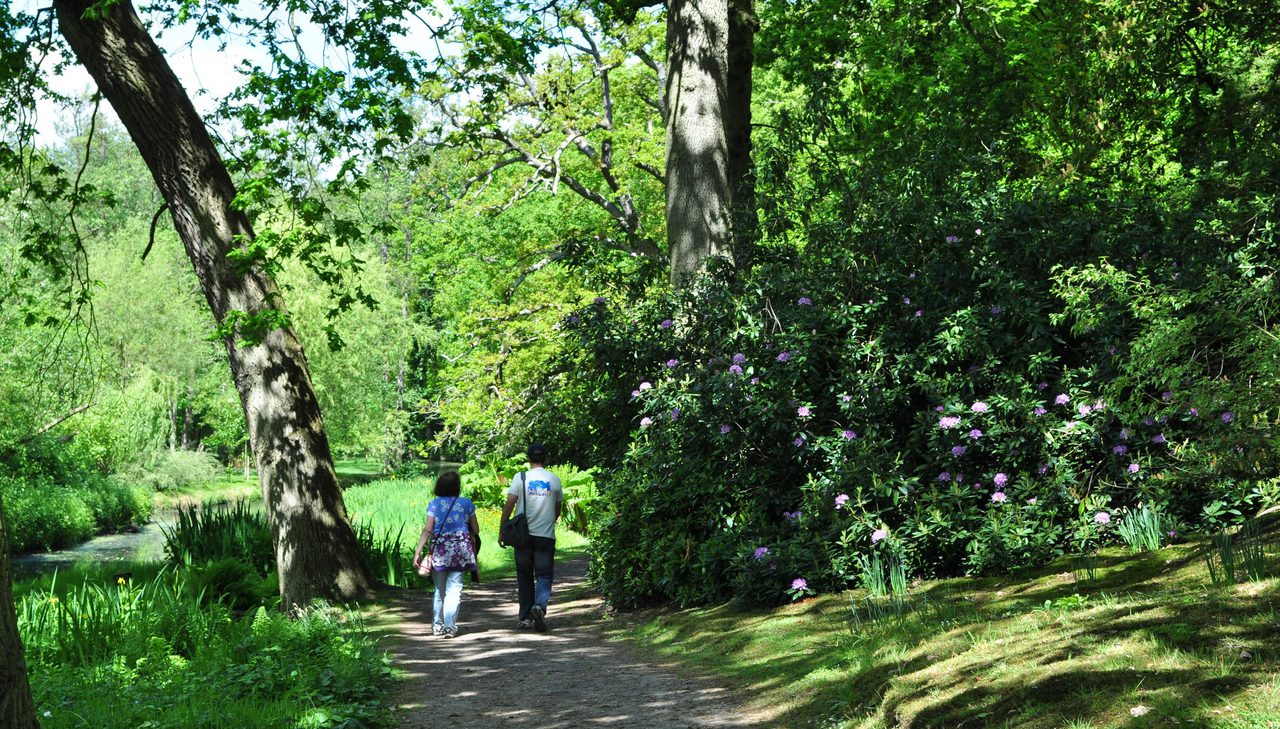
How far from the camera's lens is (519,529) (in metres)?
9.82

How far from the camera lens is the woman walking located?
375 inches

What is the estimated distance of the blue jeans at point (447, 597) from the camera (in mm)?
9492

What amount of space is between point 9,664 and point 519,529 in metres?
5.84

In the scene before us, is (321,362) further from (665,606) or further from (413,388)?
(665,606)

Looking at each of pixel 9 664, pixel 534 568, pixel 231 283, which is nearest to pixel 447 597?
pixel 534 568

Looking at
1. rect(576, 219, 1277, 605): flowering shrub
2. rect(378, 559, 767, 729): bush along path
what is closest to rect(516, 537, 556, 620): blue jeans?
rect(378, 559, 767, 729): bush along path

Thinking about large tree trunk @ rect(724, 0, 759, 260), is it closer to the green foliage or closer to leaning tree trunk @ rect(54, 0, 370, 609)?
leaning tree trunk @ rect(54, 0, 370, 609)

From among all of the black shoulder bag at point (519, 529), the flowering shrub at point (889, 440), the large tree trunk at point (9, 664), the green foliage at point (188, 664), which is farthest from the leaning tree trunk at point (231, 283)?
the large tree trunk at point (9, 664)

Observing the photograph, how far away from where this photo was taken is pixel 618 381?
1109 cm

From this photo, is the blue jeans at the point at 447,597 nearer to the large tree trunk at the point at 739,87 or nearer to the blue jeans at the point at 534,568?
the blue jeans at the point at 534,568

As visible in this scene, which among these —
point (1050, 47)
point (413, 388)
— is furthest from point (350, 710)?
point (413, 388)

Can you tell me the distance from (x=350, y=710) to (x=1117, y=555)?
491 centimetres

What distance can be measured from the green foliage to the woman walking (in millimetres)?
A: 772

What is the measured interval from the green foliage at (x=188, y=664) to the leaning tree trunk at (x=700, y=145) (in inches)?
197
